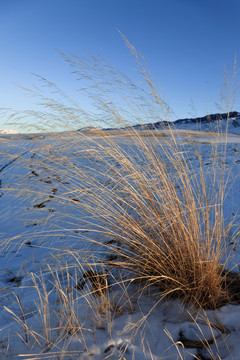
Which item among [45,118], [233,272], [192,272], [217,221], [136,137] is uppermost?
[45,118]

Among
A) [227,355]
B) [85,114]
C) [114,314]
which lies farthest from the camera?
[85,114]

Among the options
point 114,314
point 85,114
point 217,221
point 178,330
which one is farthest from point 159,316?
point 85,114

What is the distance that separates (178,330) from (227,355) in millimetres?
224

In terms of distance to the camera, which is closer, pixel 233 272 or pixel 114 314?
pixel 114 314

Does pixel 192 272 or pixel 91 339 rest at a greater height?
pixel 192 272

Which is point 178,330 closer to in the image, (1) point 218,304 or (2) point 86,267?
(1) point 218,304

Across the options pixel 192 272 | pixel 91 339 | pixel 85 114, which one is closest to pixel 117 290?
pixel 91 339

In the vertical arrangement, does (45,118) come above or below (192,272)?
above

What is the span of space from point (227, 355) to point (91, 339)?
59cm

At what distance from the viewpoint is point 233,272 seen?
1.57 meters

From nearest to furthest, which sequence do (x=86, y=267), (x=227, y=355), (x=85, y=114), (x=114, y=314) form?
(x=227, y=355)
(x=114, y=314)
(x=85, y=114)
(x=86, y=267)

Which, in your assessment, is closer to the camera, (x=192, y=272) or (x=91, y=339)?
(x=91, y=339)

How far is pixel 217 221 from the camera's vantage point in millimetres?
1343

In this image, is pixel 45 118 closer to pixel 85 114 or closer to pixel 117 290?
pixel 85 114
